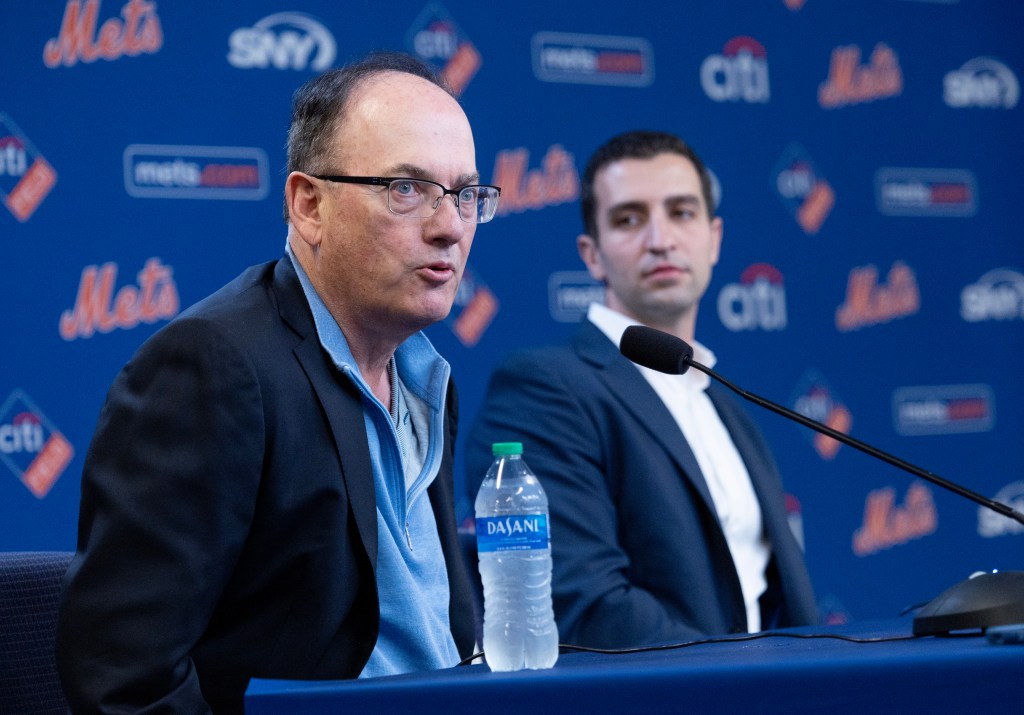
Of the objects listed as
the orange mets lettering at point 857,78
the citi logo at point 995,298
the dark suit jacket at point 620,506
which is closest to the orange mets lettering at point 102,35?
the dark suit jacket at point 620,506

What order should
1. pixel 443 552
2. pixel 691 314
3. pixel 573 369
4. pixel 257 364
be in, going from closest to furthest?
pixel 257 364, pixel 443 552, pixel 573 369, pixel 691 314

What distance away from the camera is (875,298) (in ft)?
14.7

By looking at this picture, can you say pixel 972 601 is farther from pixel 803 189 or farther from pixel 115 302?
pixel 803 189

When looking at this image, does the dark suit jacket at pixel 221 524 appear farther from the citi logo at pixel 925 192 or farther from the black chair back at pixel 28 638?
the citi logo at pixel 925 192

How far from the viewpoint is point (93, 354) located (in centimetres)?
332

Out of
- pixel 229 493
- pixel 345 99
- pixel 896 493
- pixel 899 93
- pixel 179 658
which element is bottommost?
pixel 896 493

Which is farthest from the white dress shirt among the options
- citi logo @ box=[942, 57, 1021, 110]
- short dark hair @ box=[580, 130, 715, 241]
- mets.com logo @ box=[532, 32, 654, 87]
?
citi logo @ box=[942, 57, 1021, 110]

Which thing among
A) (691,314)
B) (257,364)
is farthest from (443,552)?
(691,314)

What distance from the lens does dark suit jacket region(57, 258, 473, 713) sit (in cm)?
134

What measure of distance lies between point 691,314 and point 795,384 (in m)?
1.43

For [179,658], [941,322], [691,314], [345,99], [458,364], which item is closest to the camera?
[179,658]

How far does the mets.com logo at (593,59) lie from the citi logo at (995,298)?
4.99 ft

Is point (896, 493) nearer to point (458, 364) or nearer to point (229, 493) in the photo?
point (458, 364)

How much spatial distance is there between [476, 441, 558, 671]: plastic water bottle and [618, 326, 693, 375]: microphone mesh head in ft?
0.64
